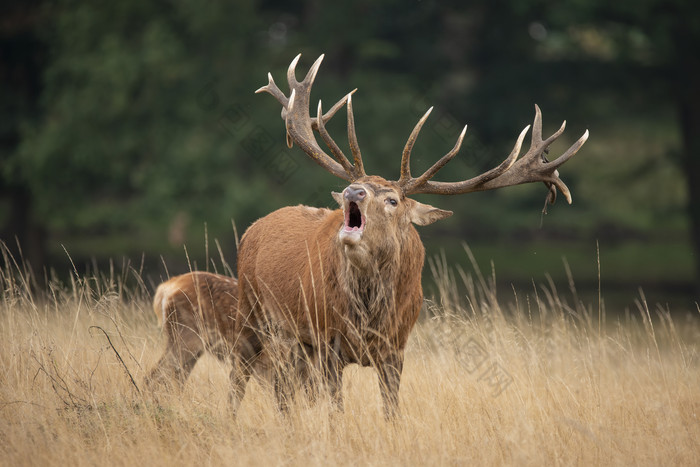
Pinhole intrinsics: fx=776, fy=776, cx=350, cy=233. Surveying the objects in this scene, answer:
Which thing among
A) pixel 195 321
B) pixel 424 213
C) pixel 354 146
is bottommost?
pixel 195 321

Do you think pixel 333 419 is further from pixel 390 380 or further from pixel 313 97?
pixel 313 97

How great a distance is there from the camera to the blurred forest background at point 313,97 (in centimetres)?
1324

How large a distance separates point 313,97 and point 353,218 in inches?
371

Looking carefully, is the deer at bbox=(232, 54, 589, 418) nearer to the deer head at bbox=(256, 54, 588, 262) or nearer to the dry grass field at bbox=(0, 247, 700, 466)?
the deer head at bbox=(256, 54, 588, 262)

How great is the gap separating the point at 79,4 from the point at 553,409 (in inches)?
492

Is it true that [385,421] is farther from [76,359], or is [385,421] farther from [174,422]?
[76,359]

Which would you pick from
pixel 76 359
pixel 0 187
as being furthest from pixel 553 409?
pixel 0 187

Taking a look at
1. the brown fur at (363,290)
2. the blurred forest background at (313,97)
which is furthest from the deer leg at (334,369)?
the blurred forest background at (313,97)

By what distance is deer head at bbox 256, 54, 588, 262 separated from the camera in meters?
4.50

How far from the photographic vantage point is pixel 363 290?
4.68 meters

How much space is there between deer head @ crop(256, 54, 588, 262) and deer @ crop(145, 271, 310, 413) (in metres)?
1.22

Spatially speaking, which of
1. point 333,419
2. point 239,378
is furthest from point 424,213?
point 239,378

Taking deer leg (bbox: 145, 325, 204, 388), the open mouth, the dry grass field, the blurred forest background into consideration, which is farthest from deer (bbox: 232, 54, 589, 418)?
the blurred forest background

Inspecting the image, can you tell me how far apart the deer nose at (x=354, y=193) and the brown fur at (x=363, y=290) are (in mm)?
40
